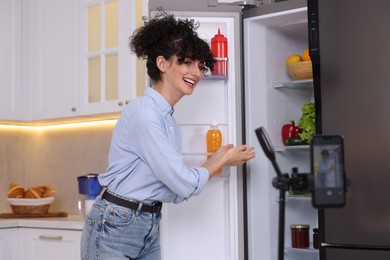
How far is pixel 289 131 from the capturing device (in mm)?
3234

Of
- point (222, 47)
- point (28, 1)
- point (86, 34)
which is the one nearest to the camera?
point (222, 47)

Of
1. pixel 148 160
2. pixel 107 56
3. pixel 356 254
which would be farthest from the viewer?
pixel 107 56

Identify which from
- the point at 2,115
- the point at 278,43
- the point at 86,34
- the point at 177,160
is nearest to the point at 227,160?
the point at 177,160

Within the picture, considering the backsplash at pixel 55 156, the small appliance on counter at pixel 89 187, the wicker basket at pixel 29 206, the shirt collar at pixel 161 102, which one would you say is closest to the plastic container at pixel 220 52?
the shirt collar at pixel 161 102

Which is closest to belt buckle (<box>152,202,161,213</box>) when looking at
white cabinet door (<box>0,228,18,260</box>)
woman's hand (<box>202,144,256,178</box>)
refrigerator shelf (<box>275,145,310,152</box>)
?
woman's hand (<box>202,144,256,178</box>)

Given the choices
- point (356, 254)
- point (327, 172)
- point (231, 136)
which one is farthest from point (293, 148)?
point (327, 172)

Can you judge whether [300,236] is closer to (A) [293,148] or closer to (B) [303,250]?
(B) [303,250]

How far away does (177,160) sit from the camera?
204cm

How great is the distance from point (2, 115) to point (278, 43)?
168 centimetres

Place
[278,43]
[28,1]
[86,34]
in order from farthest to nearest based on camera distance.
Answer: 1. [28,1]
2. [86,34]
3. [278,43]

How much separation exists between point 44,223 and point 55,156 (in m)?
0.79

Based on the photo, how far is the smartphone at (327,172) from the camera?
1168 millimetres

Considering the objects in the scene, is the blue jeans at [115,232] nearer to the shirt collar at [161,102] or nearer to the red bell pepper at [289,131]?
the shirt collar at [161,102]

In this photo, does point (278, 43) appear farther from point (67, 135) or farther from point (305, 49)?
point (67, 135)
